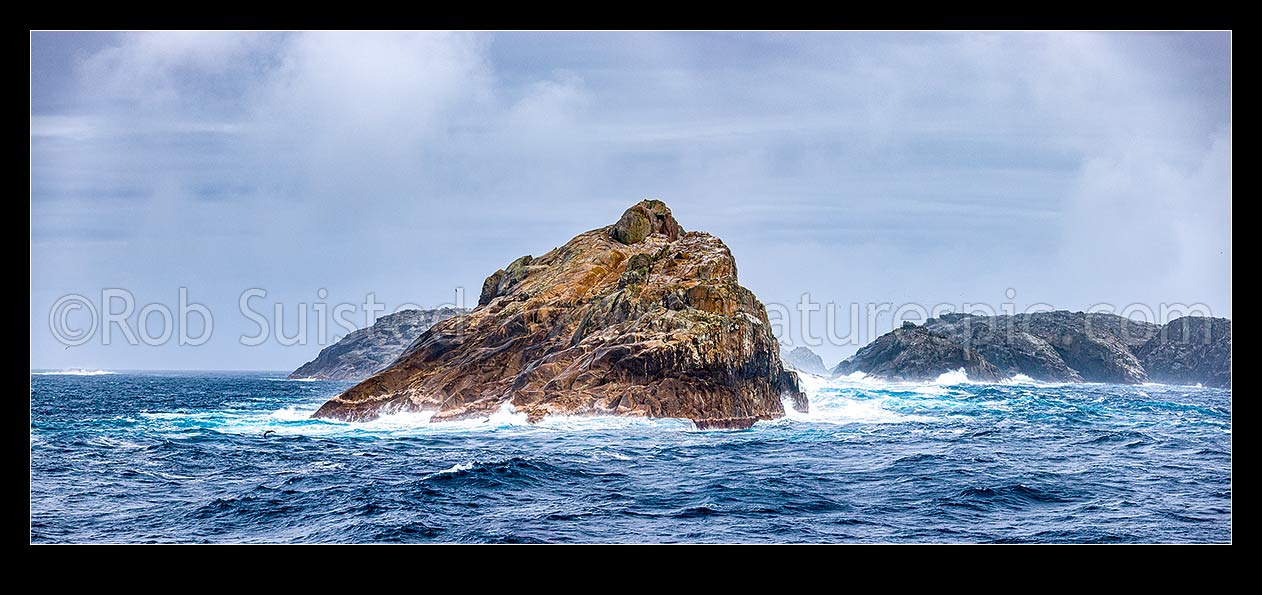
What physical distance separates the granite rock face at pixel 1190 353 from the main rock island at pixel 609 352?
120m

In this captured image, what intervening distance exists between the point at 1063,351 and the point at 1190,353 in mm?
21141

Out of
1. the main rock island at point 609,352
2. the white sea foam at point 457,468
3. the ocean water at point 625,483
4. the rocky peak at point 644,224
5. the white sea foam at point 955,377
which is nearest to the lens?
the ocean water at point 625,483

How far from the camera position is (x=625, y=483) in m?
26.0

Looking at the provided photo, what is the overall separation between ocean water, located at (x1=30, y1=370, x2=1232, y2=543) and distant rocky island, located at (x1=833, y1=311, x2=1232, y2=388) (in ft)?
336

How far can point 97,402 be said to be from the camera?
3127 inches

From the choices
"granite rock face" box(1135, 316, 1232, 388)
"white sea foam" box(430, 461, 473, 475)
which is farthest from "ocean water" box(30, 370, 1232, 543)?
"granite rock face" box(1135, 316, 1232, 388)

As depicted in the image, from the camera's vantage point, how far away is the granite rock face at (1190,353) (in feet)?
470

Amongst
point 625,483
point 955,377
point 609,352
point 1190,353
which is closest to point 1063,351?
point 1190,353

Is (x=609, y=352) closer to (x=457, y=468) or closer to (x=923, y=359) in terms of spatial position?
(x=457, y=468)

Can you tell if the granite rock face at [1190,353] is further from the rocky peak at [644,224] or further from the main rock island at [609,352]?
the main rock island at [609,352]

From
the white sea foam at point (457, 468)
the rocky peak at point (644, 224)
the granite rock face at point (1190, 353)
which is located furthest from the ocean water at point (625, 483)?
the granite rock face at point (1190, 353)
